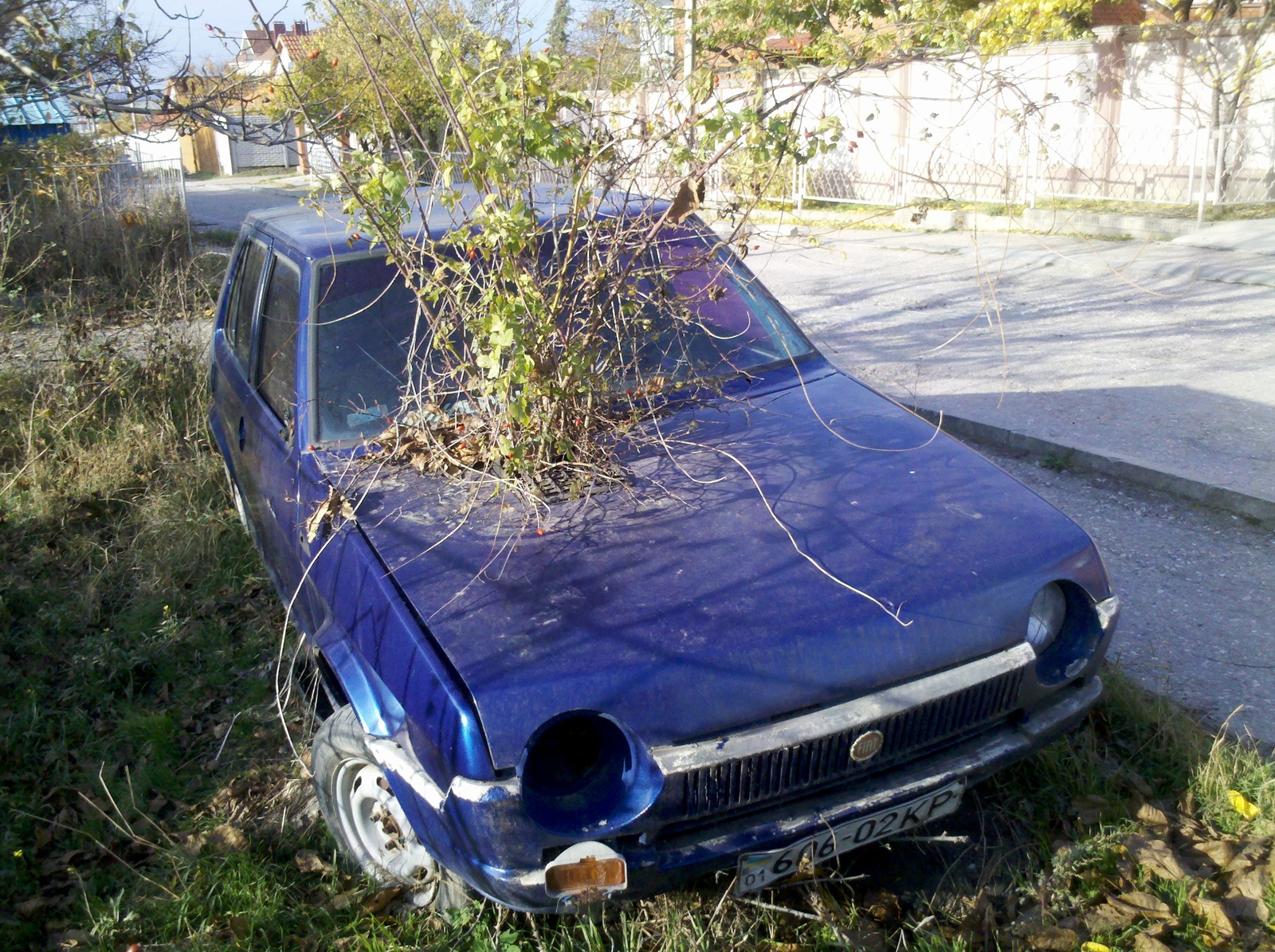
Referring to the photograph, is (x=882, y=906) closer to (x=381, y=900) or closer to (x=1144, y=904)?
(x=1144, y=904)

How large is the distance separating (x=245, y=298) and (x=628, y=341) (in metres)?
2.07

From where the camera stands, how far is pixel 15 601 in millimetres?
4309

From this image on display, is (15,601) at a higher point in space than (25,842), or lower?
higher

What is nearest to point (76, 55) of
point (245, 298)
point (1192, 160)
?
point (245, 298)

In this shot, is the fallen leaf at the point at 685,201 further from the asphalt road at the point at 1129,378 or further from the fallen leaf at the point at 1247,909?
the fallen leaf at the point at 1247,909

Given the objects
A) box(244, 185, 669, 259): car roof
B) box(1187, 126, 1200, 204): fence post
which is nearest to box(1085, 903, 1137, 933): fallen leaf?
box(244, 185, 669, 259): car roof

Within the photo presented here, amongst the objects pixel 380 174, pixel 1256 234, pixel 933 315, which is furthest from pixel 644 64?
pixel 1256 234

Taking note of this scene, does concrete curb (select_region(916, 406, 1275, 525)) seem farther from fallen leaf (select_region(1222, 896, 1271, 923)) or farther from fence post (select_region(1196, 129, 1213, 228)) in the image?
fence post (select_region(1196, 129, 1213, 228))

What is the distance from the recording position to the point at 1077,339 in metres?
7.82

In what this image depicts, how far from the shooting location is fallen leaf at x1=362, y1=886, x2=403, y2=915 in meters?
2.53

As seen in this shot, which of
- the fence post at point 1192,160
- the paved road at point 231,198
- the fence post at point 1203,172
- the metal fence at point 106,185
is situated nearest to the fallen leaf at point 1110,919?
the metal fence at point 106,185

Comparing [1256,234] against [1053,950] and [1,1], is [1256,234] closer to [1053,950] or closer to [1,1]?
[1053,950]

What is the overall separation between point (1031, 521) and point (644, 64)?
2.16 meters

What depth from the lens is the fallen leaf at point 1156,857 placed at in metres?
2.51
